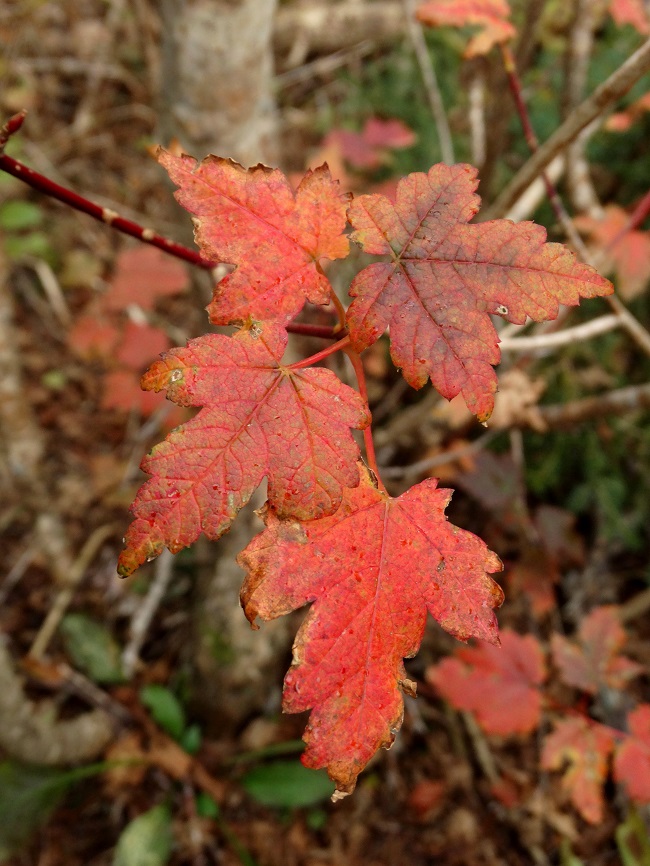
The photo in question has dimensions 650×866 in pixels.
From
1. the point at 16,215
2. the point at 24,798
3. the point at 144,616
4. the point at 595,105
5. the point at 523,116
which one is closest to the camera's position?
the point at 595,105

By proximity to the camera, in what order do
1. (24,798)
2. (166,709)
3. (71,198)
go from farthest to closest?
(166,709) < (24,798) < (71,198)

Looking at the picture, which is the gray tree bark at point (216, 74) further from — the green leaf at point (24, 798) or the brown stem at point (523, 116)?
the green leaf at point (24, 798)

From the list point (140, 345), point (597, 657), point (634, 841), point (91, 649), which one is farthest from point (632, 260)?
point (91, 649)

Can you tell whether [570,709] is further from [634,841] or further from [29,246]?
[29,246]

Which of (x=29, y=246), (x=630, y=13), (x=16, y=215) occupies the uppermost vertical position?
(x=630, y=13)

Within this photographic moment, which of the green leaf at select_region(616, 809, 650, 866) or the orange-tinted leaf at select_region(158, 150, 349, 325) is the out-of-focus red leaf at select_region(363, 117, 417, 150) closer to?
the orange-tinted leaf at select_region(158, 150, 349, 325)

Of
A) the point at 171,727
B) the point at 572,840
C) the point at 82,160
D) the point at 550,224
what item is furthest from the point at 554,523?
the point at 82,160

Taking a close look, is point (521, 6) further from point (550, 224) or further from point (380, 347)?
point (380, 347)

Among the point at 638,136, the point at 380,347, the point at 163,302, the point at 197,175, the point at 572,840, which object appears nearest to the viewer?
the point at 197,175
